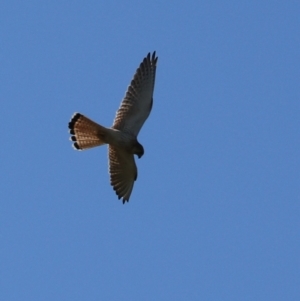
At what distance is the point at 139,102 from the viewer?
16.5 metres

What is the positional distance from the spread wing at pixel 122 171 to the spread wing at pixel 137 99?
46 centimetres

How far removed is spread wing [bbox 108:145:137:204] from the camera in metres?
16.7

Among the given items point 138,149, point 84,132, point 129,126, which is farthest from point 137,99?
point 84,132

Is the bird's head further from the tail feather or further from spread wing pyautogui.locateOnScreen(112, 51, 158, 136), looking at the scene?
the tail feather

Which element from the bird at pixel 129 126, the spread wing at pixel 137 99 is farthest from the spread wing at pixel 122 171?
the spread wing at pixel 137 99

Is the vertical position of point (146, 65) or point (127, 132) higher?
point (146, 65)

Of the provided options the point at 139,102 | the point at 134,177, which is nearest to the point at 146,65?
the point at 139,102

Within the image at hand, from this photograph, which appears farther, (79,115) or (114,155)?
(114,155)

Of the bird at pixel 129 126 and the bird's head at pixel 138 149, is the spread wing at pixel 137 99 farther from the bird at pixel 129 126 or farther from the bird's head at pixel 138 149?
the bird's head at pixel 138 149

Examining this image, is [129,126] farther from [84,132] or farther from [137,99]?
[84,132]

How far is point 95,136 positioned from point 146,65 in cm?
151

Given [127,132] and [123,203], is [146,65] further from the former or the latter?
[123,203]

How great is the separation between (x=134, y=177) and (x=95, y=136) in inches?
54.1

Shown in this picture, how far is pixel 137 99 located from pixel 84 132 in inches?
44.5
